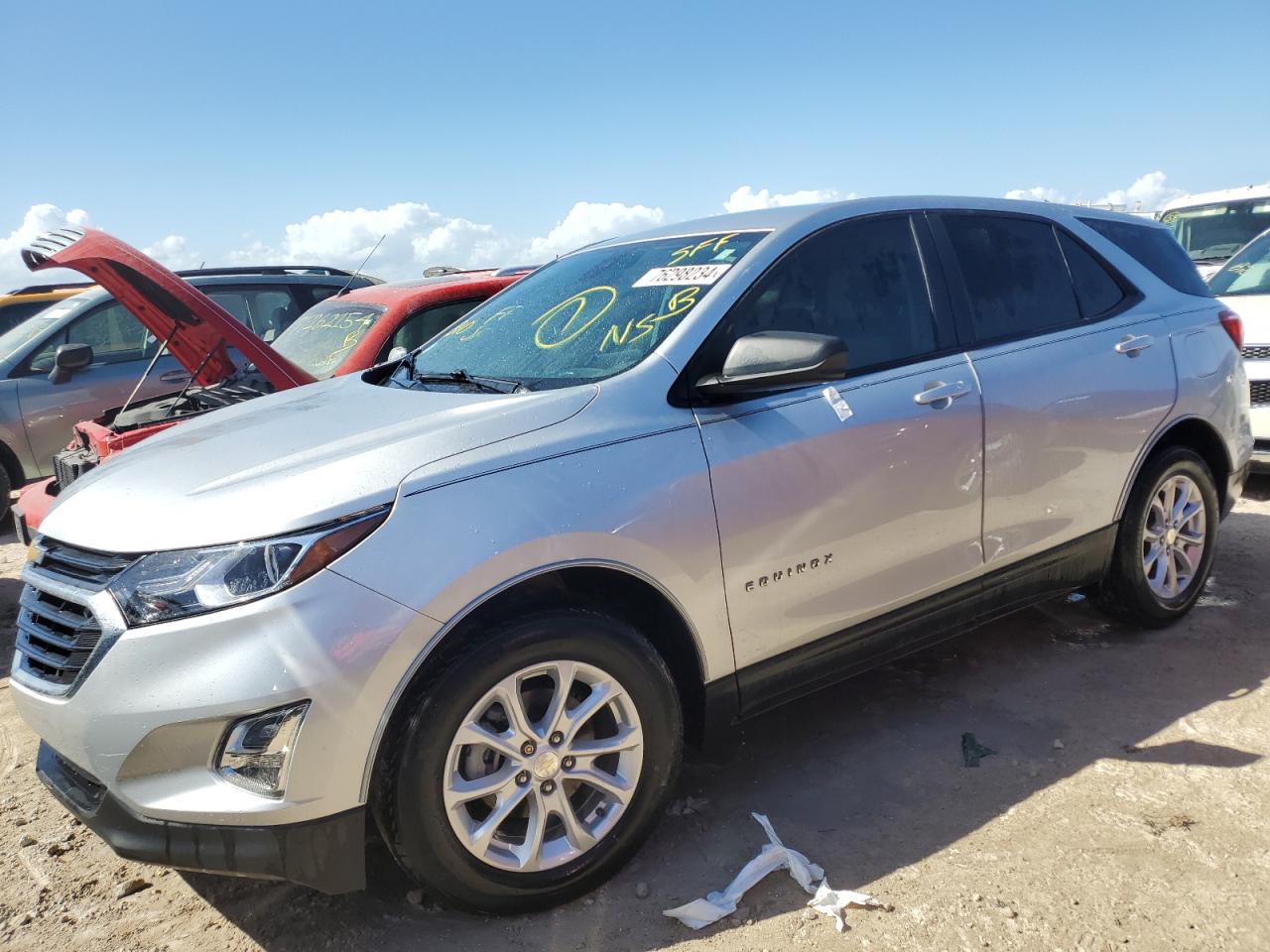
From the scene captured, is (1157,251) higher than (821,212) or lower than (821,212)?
lower

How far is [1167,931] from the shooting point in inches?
92.8

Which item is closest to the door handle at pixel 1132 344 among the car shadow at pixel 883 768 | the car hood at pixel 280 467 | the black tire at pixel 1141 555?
the black tire at pixel 1141 555

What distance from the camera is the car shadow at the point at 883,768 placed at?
2531mm

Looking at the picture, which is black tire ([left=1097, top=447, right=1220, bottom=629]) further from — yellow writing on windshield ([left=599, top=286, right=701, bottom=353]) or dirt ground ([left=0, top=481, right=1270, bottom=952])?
yellow writing on windshield ([left=599, top=286, right=701, bottom=353])

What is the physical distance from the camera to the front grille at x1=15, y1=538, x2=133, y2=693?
2.29 m

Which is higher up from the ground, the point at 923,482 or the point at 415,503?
the point at 415,503

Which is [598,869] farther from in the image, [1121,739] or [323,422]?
[1121,739]

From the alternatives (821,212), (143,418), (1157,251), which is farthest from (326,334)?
(1157,251)

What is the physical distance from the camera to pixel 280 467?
7.96 ft

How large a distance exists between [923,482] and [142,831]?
7.85 feet

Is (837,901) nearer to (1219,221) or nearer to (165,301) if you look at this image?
(165,301)

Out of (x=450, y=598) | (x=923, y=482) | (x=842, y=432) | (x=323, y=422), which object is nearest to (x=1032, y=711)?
(x=923, y=482)

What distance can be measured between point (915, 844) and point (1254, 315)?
19.0ft

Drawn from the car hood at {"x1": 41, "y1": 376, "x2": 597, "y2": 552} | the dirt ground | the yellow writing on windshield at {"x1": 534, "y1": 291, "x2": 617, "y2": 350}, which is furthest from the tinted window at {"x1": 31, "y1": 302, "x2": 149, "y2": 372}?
the yellow writing on windshield at {"x1": 534, "y1": 291, "x2": 617, "y2": 350}
